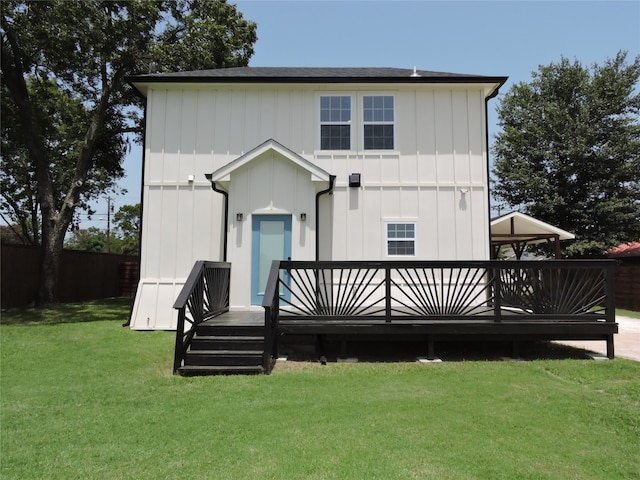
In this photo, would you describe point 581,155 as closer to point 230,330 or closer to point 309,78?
point 309,78

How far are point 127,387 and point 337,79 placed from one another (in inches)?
292

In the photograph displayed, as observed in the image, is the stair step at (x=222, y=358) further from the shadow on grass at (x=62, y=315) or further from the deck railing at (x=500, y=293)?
the shadow on grass at (x=62, y=315)

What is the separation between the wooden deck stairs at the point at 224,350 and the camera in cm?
588

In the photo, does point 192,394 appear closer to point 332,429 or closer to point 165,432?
point 165,432

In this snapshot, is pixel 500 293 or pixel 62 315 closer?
pixel 500 293

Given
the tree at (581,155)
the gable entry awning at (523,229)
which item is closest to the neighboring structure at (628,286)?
the tree at (581,155)

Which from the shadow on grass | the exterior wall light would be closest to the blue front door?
the exterior wall light

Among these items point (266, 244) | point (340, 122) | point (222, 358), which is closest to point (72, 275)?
point (266, 244)

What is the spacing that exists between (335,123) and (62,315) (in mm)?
8792

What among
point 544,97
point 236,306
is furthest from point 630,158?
point 236,306

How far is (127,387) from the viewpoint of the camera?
17.2 feet

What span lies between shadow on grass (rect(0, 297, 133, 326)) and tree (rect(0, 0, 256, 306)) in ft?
2.95

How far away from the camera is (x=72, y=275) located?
15711 mm

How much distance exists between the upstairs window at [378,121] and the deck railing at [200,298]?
4260 mm
